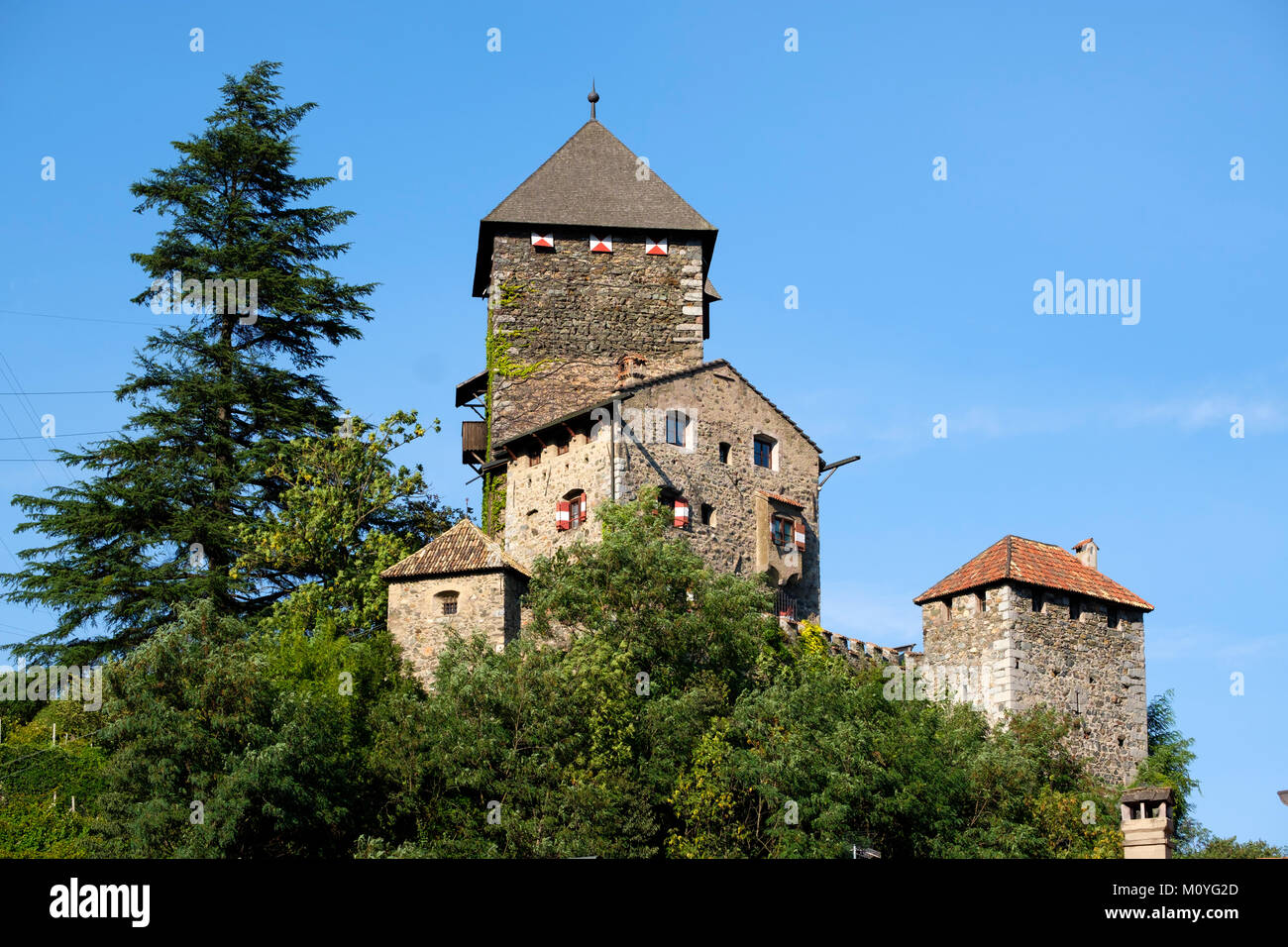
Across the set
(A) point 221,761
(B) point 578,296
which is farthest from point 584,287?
(A) point 221,761

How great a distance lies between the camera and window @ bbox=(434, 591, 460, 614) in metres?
35.3

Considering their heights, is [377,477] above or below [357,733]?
above

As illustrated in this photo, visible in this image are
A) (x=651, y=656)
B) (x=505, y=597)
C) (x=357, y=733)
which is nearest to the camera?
(x=357, y=733)

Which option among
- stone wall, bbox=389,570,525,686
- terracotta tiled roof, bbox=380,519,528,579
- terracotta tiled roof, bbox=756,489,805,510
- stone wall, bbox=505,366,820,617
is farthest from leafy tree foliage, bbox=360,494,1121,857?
terracotta tiled roof, bbox=756,489,805,510

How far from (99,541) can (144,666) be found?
13.1 meters

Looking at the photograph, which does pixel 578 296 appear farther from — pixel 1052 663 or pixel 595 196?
pixel 1052 663

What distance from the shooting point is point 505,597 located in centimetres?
3494

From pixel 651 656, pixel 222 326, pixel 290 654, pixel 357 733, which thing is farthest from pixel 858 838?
pixel 222 326

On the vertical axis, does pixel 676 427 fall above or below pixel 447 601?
above

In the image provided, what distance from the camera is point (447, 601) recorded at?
35.4 metres

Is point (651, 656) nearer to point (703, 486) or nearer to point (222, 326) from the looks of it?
point (703, 486)

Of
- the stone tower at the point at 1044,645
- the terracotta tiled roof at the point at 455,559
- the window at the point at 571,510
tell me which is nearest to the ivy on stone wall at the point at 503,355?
the window at the point at 571,510

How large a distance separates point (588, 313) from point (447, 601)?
11.9 meters
